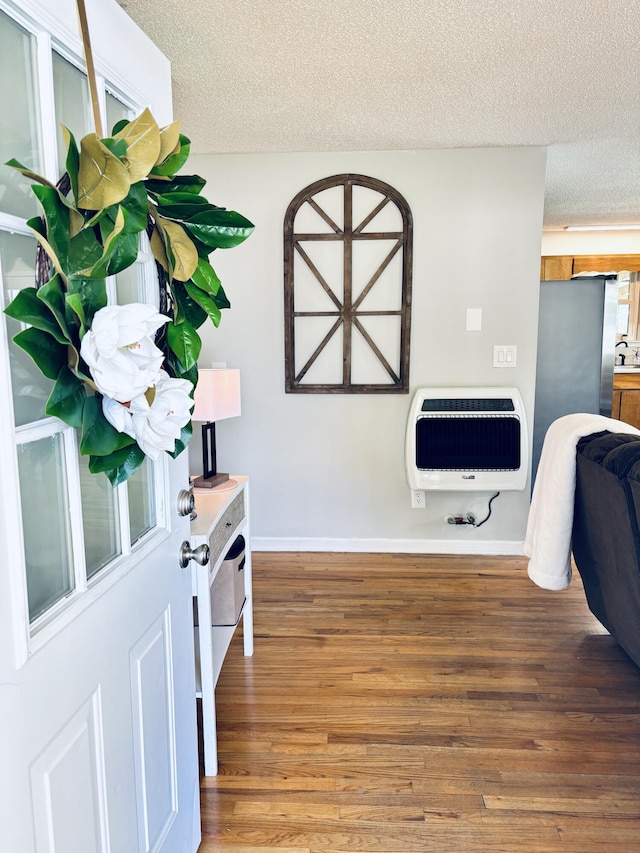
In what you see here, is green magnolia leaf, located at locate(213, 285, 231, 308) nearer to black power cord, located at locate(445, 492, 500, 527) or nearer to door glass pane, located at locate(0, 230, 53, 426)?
door glass pane, located at locate(0, 230, 53, 426)

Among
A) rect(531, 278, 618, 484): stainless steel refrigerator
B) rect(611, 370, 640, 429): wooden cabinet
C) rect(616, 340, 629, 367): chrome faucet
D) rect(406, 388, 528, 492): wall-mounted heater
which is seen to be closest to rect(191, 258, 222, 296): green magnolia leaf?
rect(406, 388, 528, 492): wall-mounted heater

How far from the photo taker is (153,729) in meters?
1.17

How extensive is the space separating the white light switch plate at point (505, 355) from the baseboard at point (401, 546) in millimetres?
1064

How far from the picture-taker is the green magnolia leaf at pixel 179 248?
3.14 feet

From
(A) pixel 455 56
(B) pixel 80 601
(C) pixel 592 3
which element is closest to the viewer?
(B) pixel 80 601

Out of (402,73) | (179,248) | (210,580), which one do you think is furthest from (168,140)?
(402,73)

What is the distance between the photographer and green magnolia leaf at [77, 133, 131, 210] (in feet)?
2.52

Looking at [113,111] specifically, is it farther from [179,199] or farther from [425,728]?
[425,728]

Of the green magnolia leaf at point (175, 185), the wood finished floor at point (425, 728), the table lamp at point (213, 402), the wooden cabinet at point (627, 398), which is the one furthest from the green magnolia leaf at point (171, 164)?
the wooden cabinet at point (627, 398)

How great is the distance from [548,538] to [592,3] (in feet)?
5.97

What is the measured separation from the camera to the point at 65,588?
89 cm

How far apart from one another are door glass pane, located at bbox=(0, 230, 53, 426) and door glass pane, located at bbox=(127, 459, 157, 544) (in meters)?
0.35

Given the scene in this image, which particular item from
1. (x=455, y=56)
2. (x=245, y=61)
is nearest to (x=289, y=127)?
(x=245, y=61)

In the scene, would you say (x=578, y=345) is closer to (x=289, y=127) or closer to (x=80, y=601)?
(x=289, y=127)
